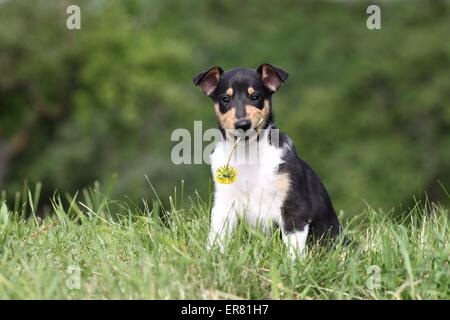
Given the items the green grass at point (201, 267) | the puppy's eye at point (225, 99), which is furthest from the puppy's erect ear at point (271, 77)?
the green grass at point (201, 267)

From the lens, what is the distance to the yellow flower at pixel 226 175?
612 cm

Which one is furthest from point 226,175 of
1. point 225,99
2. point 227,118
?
point 225,99

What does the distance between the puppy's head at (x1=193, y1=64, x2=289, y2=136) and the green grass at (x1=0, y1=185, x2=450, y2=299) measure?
77 centimetres

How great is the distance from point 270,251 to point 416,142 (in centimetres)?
2652

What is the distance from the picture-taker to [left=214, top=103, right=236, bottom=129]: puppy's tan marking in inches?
234

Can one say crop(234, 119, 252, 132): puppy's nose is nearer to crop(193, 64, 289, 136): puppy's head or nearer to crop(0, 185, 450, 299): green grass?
crop(193, 64, 289, 136): puppy's head

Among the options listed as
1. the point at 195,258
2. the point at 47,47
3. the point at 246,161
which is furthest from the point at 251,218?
the point at 47,47

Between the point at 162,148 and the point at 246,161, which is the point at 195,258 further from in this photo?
the point at 162,148

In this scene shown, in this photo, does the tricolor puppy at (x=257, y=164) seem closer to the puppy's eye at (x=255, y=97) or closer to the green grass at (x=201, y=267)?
the puppy's eye at (x=255, y=97)

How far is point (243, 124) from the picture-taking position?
589 cm

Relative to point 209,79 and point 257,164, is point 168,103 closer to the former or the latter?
point 209,79

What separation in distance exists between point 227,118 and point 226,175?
1.42ft


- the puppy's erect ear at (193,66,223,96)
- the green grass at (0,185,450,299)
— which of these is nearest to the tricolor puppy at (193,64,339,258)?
the puppy's erect ear at (193,66,223,96)

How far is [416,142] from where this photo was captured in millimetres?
31031
